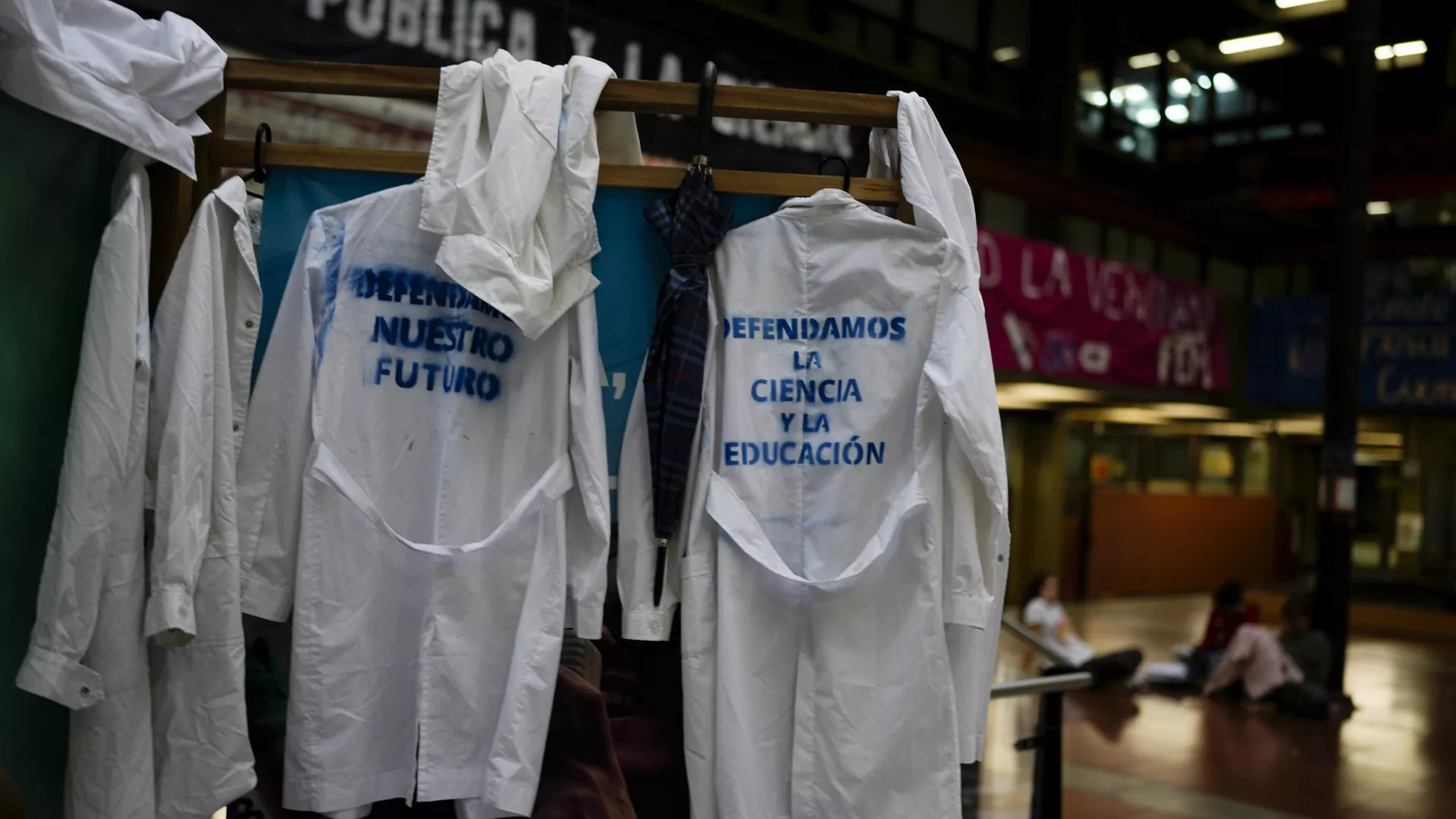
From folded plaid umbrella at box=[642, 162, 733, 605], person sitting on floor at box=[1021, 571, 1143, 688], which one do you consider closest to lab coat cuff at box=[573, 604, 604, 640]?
folded plaid umbrella at box=[642, 162, 733, 605]

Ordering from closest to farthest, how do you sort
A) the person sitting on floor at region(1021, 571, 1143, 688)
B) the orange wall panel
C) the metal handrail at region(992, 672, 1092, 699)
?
the metal handrail at region(992, 672, 1092, 699)
the person sitting on floor at region(1021, 571, 1143, 688)
the orange wall panel

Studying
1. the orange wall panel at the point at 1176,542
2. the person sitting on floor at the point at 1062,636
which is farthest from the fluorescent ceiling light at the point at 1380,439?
the person sitting on floor at the point at 1062,636

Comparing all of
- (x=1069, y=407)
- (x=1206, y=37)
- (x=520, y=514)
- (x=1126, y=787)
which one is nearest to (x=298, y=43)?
(x=520, y=514)

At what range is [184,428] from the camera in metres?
2.05

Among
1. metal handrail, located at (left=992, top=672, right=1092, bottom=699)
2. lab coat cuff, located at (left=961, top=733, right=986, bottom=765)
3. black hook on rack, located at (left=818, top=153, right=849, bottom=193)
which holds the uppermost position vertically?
black hook on rack, located at (left=818, top=153, right=849, bottom=193)

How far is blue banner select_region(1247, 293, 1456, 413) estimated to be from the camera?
1335cm

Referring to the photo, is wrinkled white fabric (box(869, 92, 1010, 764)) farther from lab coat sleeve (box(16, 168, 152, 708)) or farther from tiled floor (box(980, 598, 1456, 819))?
tiled floor (box(980, 598, 1456, 819))

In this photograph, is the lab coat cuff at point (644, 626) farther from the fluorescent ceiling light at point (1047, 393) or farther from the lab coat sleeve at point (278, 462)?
the fluorescent ceiling light at point (1047, 393)

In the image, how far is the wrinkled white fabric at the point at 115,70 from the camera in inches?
75.9

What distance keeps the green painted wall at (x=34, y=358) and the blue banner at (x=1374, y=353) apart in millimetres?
13781

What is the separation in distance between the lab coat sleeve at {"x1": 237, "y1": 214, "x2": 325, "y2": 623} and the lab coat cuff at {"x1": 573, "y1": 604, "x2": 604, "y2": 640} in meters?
0.55

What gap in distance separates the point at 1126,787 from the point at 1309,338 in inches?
392

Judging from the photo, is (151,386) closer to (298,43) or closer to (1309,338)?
(298,43)

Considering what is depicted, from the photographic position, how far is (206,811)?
2129 millimetres
